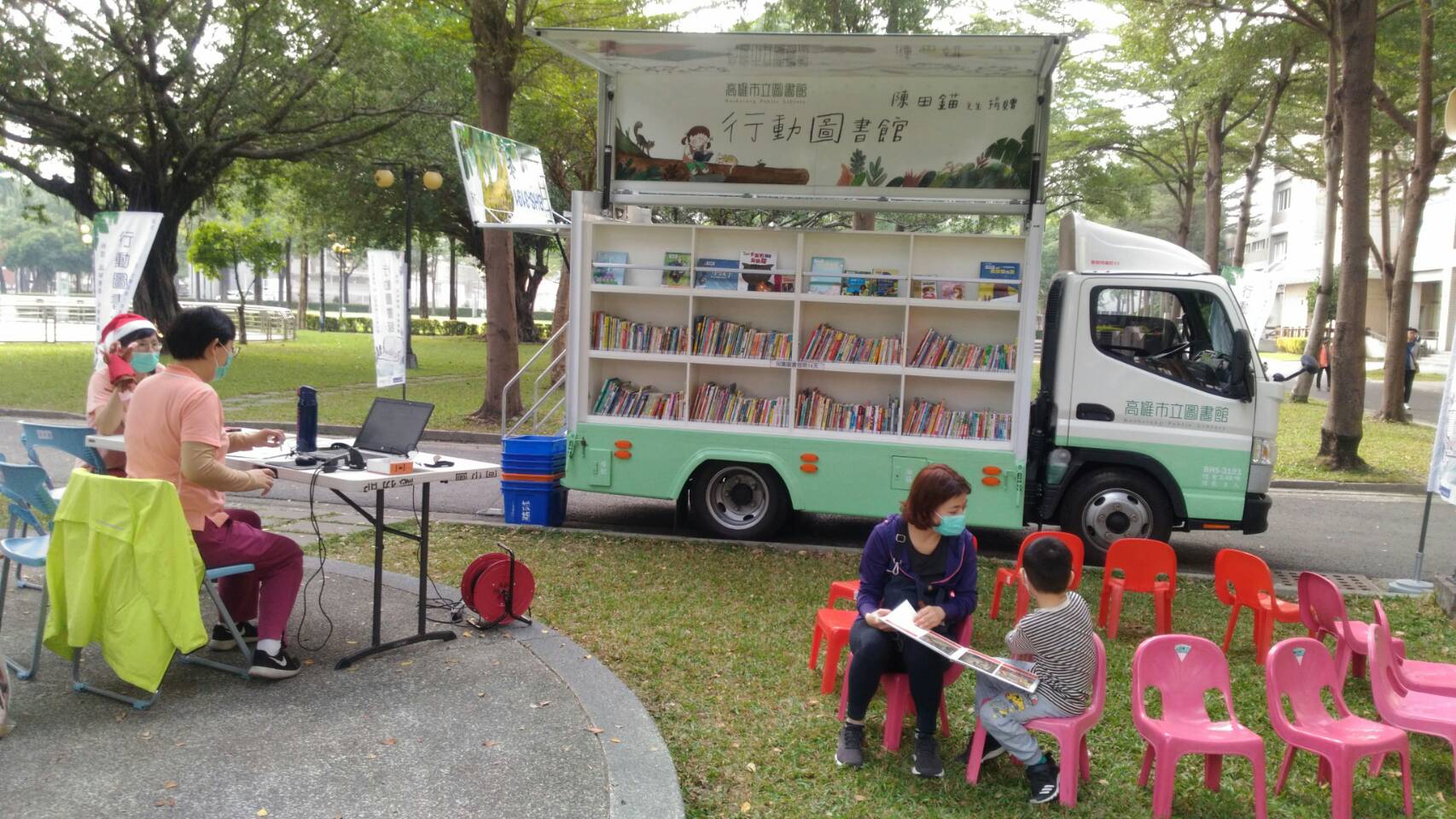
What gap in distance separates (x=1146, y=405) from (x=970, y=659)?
474 cm

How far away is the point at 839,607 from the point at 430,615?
229cm

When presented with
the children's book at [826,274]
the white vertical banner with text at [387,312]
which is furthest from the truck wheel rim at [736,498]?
the white vertical banner with text at [387,312]

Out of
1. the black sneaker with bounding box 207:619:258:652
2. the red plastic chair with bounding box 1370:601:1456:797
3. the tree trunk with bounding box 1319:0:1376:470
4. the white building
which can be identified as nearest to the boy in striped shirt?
the red plastic chair with bounding box 1370:601:1456:797

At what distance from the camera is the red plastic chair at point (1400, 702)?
4.09 m

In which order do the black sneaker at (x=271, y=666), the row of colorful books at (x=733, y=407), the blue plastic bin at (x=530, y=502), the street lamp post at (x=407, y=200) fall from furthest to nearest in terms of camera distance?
the street lamp post at (x=407, y=200), the blue plastic bin at (x=530, y=502), the row of colorful books at (x=733, y=407), the black sneaker at (x=271, y=666)

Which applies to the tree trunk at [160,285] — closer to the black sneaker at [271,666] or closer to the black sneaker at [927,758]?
the black sneaker at [271,666]

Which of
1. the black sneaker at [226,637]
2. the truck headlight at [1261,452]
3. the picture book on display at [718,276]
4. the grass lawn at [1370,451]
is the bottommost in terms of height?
the black sneaker at [226,637]

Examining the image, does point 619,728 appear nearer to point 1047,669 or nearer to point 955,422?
point 1047,669

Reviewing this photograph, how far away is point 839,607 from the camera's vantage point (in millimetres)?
5969

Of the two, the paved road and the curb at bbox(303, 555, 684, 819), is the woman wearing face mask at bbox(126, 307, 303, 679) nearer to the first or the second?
the curb at bbox(303, 555, 684, 819)

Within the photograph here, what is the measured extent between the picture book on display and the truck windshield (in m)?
2.74

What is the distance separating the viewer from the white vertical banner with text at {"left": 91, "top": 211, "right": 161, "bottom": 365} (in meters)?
11.8

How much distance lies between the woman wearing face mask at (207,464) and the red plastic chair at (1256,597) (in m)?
4.90

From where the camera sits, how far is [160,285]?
26.5m
